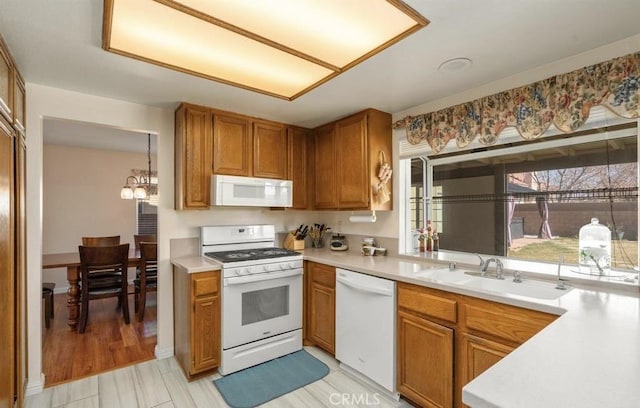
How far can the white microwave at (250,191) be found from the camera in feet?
8.78

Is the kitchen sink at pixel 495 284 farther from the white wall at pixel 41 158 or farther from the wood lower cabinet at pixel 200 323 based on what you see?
the white wall at pixel 41 158

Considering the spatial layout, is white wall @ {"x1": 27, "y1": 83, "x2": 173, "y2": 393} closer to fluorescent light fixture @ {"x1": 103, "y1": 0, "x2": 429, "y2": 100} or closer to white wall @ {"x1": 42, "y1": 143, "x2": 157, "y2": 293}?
fluorescent light fixture @ {"x1": 103, "y1": 0, "x2": 429, "y2": 100}

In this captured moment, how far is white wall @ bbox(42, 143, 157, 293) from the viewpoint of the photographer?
15.5 ft

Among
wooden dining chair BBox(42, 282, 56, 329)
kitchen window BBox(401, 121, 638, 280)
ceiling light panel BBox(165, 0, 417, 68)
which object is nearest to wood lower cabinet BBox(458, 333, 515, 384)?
kitchen window BBox(401, 121, 638, 280)

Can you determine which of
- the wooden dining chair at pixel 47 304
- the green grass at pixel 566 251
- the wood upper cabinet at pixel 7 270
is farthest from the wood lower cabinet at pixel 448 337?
the wooden dining chair at pixel 47 304

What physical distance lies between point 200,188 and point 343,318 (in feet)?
5.30

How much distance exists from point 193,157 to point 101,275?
2072 millimetres

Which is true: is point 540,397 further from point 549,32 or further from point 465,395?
point 549,32

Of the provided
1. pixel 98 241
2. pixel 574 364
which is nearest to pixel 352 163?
pixel 574 364

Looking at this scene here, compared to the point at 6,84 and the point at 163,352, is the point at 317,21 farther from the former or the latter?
the point at 163,352


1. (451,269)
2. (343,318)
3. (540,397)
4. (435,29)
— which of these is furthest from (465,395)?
(343,318)

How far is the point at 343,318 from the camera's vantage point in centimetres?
251

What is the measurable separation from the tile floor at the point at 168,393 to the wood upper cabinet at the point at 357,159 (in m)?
1.42

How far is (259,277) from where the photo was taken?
8.47 ft
